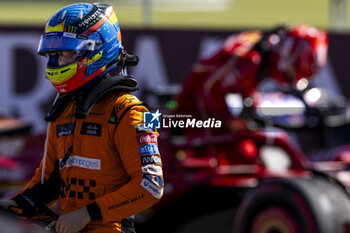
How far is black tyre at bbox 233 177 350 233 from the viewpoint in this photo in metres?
4.00

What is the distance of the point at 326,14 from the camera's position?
56.7 feet

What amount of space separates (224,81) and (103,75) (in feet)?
9.32

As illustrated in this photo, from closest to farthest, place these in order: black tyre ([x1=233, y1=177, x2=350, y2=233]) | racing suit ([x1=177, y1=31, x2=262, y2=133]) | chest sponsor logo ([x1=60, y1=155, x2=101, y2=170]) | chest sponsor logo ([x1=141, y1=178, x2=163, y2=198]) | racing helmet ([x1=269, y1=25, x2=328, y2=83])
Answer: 1. chest sponsor logo ([x1=141, y1=178, x2=163, y2=198])
2. chest sponsor logo ([x1=60, y1=155, x2=101, y2=170])
3. black tyre ([x1=233, y1=177, x2=350, y2=233])
4. racing suit ([x1=177, y1=31, x2=262, y2=133])
5. racing helmet ([x1=269, y1=25, x2=328, y2=83])

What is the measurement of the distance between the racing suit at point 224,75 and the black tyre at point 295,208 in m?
0.91

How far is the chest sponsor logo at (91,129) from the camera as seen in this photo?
7.50 ft

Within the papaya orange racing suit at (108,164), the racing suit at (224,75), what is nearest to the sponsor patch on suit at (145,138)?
the papaya orange racing suit at (108,164)

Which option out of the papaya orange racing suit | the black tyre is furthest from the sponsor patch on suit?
the black tyre

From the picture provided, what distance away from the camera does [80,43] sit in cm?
231

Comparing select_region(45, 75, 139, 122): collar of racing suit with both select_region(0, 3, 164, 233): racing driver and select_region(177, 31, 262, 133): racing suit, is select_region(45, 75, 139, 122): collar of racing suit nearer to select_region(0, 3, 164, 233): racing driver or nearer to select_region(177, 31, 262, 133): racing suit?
select_region(0, 3, 164, 233): racing driver

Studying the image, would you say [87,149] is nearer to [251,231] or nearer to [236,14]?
[251,231]

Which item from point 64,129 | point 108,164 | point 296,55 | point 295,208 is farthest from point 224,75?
point 108,164

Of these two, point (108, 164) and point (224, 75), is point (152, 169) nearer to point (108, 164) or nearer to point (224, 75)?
point (108, 164)

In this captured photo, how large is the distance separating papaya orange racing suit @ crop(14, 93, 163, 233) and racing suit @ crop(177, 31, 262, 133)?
8.78 ft

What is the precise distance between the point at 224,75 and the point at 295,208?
143 centimetres
